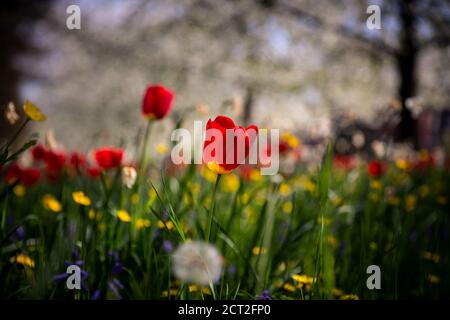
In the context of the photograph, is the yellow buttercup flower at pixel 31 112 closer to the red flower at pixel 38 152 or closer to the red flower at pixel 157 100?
the red flower at pixel 157 100

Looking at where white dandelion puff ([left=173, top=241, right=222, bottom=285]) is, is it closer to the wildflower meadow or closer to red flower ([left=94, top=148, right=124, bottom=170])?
the wildflower meadow

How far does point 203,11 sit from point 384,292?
537 cm

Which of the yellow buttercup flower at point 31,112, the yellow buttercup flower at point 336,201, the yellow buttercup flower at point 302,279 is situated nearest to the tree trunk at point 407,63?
the yellow buttercup flower at point 336,201

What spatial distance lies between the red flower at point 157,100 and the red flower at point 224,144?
1.53 feet

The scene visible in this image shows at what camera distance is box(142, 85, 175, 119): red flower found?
4.12 feet

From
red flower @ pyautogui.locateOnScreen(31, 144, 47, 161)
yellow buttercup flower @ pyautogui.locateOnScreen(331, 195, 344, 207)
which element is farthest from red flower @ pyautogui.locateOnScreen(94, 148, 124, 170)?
yellow buttercup flower @ pyautogui.locateOnScreen(331, 195, 344, 207)

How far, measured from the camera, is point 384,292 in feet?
4.13

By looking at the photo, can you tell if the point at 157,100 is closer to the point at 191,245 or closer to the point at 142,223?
the point at 142,223

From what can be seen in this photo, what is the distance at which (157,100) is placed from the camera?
1265mm

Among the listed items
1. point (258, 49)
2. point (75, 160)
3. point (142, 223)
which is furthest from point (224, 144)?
point (258, 49)

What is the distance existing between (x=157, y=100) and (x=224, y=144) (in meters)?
0.51

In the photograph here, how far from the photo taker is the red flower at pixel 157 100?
125 centimetres

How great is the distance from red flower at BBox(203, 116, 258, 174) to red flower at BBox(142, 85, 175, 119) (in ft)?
1.53
